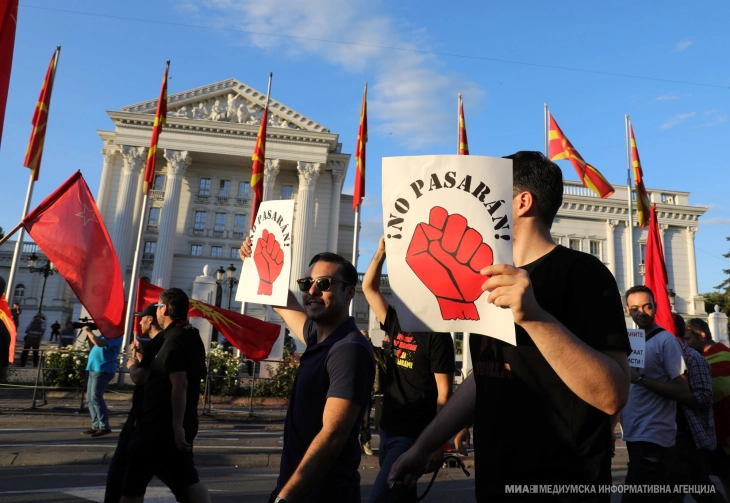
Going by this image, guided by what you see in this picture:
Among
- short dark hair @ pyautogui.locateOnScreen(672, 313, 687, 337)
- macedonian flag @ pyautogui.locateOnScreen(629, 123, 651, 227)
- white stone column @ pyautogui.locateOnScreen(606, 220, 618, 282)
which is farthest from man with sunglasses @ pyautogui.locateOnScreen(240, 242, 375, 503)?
white stone column @ pyautogui.locateOnScreen(606, 220, 618, 282)

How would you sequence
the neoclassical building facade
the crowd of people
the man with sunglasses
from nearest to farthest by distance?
1. the crowd of people
2. the man with sunglasses
3. the neoclassical building facade

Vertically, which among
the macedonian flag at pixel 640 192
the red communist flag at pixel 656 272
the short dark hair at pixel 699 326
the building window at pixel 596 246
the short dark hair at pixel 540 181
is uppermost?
the building window at pixel 596 246

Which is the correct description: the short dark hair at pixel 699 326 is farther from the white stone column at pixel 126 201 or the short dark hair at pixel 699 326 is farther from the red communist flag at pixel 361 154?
the white stone column at pixel 126 201

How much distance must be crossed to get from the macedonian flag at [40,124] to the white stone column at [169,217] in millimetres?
25544

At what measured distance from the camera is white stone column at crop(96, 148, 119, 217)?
147ft

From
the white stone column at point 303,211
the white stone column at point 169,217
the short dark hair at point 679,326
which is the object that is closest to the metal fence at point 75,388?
the short dark hair at point 679,326

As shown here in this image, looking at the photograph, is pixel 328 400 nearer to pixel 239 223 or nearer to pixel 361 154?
pixel 361 154

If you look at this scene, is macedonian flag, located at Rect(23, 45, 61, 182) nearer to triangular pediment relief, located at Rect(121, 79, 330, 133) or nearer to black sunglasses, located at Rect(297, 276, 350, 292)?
black sunglasses, located at Rect(297, 276, 350, 292)

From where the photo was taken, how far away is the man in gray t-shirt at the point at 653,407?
423 centimetres

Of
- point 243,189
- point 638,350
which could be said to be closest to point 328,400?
point 638,350

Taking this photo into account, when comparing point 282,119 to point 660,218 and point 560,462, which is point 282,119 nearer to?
point 660,218

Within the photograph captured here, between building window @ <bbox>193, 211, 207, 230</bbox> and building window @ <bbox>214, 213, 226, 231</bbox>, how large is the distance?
38.1 inches

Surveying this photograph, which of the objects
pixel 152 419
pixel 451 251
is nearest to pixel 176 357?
pixel 152 419

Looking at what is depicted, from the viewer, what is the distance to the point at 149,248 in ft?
151
